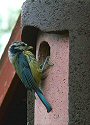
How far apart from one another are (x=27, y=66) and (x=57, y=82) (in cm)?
36

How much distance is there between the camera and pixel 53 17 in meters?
4.42

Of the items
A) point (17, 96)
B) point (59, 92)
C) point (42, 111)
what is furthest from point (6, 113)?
point (59, 92)

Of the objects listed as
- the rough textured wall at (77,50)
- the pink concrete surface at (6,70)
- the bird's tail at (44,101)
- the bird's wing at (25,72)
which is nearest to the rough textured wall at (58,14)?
the rough textured wall at (77,50)

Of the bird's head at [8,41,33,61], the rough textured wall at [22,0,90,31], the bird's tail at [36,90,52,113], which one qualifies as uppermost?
the rough textured wall at [22,0,90,31]

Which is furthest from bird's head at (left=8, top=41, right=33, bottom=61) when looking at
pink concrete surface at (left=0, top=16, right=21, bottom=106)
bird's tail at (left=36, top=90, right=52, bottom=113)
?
pink concrete surface at (left=0, top=16, right=21, bottom=106)

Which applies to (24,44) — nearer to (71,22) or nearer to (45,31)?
(45,31)

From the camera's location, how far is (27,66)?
4.68 meters

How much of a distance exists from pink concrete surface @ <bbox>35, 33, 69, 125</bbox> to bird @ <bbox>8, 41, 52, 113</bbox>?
0.25ft

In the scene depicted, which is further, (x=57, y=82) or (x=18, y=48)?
(x=18, y=48)

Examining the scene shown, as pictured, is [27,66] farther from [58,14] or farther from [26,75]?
[58,14]

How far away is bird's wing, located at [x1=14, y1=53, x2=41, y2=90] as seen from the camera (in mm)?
4598

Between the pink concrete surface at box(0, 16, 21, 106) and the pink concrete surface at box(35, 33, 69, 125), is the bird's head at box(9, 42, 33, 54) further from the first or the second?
the pink concrete surface at box(0, 16, 21, 106)

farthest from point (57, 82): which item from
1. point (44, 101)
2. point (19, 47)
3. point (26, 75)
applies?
point (19, 47)

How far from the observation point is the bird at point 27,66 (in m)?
4.60
